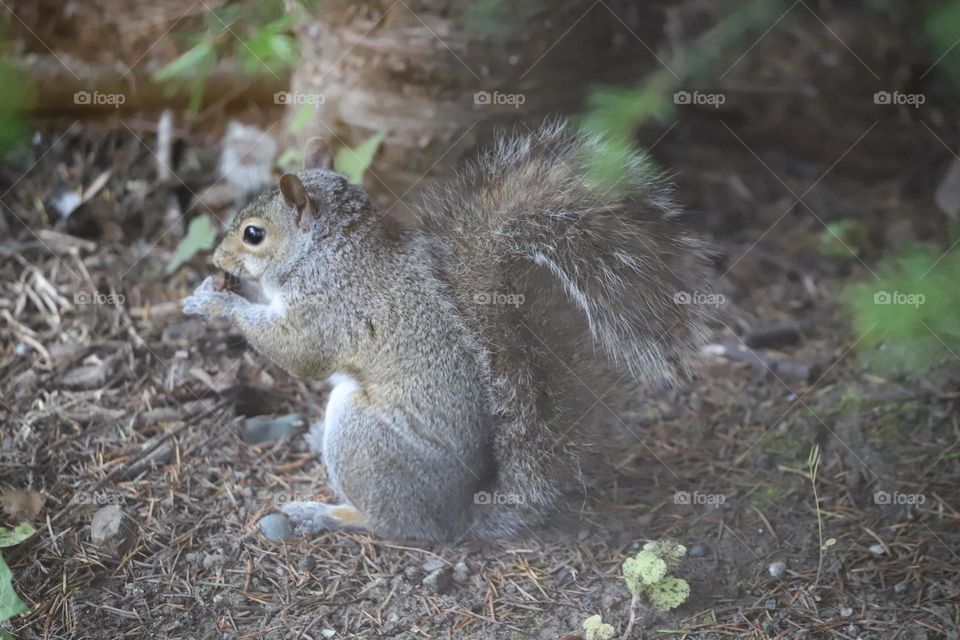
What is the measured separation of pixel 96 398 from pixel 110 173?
1.42m

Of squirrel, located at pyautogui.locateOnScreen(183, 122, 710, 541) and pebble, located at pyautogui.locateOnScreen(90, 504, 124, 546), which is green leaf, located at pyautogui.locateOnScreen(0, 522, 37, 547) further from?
squirrel, located at pyautogui.locateOnScreen(183, 122, 710, 541)

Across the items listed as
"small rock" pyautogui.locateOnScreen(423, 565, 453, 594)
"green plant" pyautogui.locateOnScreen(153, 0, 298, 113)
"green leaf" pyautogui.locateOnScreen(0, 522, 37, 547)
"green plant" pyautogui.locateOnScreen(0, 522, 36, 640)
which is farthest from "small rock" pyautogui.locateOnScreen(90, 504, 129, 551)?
"green plant" pyautogui.locateOnScreen(153, 0, 298, 113)

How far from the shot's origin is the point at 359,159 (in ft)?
11.5

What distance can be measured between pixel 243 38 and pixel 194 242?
0.80m

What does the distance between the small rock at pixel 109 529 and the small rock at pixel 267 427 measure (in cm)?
54

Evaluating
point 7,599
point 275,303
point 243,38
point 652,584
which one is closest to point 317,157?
point 275,303

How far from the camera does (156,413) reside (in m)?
2.94

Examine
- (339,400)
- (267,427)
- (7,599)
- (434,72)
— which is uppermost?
(434,72)

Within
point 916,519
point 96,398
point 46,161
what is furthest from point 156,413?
point 916,519

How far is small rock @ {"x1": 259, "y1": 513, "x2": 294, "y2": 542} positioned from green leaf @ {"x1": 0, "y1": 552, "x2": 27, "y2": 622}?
2.17ft

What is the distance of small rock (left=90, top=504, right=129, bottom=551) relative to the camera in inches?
93.6

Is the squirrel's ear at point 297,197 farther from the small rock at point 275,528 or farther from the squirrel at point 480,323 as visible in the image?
A: the small rock at point 275,528

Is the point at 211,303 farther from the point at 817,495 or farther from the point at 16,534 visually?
the point at 817,495

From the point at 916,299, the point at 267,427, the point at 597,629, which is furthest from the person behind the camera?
the point at 267,427
